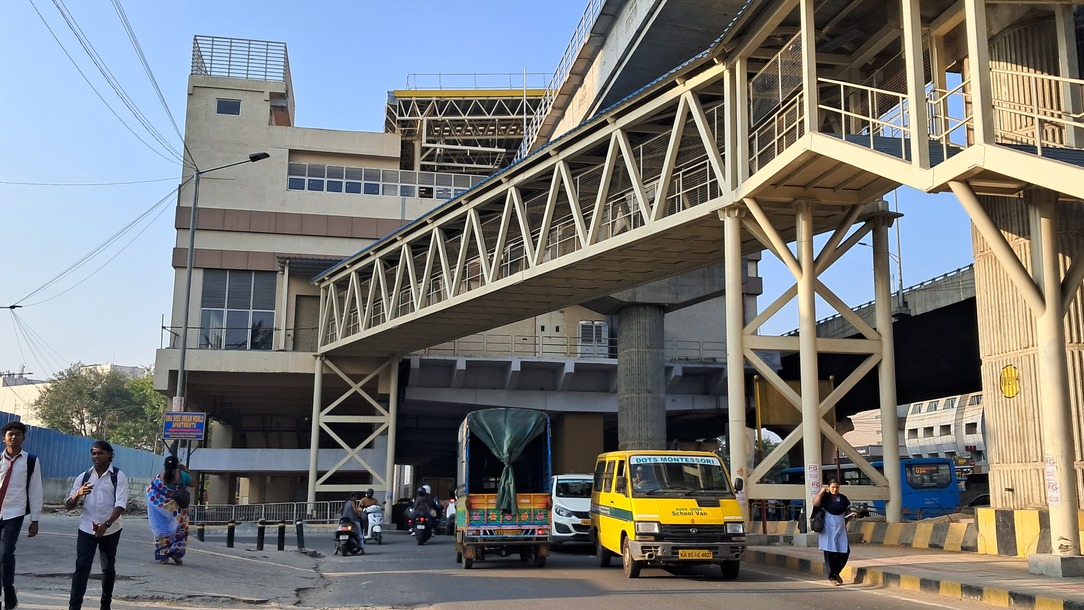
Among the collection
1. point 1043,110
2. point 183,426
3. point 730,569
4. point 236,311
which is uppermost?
point 236,311

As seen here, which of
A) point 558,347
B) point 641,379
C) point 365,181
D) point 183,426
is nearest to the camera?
point 183,426

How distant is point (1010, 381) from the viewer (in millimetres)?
15805

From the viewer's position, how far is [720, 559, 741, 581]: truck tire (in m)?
14.6

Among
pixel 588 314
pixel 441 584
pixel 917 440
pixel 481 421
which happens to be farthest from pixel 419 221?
pixel 917 440

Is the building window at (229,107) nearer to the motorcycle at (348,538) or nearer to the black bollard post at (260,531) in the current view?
the motorcycle at (348,538)

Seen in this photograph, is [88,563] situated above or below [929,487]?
below

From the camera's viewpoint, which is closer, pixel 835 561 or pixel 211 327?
pixel 835 561

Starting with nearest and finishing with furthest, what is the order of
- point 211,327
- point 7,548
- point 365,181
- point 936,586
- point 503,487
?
point 7,548
point 936,586
point 503,487
point 211,327
point 365,181

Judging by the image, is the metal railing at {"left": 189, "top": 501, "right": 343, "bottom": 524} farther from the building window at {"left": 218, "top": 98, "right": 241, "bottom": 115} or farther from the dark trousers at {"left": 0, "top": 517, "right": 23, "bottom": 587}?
the dark trousers at {"left": 0, "top": 517, "right": 23, "bottom": 587}

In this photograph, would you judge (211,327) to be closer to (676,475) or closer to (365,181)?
(365,181)

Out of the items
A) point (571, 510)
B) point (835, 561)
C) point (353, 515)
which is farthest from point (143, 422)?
point (835, 561)

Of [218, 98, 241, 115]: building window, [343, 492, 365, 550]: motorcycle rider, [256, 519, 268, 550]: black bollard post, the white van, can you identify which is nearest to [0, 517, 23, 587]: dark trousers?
[256, 519, 268, 550]: black bollard post

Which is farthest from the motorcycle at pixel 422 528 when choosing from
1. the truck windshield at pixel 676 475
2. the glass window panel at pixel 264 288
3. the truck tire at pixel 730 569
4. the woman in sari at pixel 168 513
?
the glass window panel at pixel 264 288

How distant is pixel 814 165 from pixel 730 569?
24.6 ft
